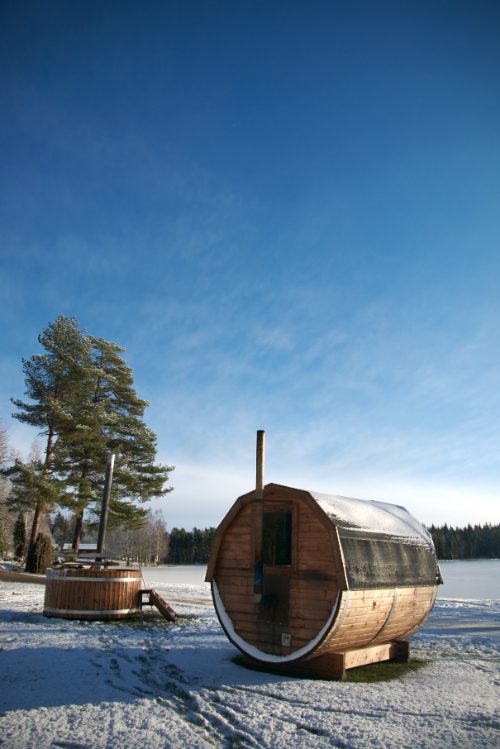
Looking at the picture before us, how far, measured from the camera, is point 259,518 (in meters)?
9.05

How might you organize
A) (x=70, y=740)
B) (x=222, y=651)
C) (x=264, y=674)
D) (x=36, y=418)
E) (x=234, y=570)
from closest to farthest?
(x=70, y=740) → (x=264, y=674) → (x=234, y=570) → (x=222, y=651) → (x=36, y=418)

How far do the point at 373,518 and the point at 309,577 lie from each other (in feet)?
7.31

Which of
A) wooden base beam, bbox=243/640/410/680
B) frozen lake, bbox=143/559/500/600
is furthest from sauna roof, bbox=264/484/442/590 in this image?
frozen lake, bbox=143/559/500/600

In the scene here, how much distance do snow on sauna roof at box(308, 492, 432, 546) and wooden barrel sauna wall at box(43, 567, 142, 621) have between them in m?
7.85

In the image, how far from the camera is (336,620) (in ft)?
26.8

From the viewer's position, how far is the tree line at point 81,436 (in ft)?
87.4

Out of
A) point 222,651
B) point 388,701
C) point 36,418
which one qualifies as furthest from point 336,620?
point 36,418

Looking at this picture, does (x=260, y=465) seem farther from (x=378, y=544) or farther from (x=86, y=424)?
(x=86, y=424)

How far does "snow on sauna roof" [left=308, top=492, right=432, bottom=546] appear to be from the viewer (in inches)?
361

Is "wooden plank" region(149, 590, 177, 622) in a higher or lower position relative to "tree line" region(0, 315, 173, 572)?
lower

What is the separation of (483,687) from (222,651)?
4.92 meters

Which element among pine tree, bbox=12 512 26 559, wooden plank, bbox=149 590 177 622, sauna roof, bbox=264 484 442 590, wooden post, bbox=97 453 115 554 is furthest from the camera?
pine tree, bbox=12 512 26 559

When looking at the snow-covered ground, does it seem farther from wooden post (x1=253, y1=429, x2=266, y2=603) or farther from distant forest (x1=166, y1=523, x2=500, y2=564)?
distant forest (x1=166, y1=523, x2=500, y2=564)

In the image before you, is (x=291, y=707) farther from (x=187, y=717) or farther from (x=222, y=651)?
(x=222, y=651)
